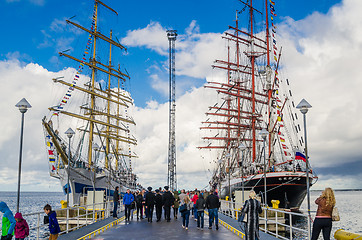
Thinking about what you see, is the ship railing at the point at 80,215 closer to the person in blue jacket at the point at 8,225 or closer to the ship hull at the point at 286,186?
the person in blue jacket at the point at 8,225

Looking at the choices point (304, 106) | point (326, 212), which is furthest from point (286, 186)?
point (326, 212)

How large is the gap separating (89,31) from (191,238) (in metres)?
41.4

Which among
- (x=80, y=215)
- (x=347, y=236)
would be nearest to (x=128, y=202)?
(x=80, y=215)

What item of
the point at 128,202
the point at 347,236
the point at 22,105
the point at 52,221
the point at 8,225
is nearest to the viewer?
the point at 347,236

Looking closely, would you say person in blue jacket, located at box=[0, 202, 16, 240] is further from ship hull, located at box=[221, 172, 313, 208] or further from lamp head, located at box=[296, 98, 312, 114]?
ship hull, located at box=[221, 172, 313, 208]

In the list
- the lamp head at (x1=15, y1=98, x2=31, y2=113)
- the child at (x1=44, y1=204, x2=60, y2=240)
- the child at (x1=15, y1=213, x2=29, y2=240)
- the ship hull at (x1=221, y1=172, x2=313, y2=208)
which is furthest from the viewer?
the ship hull at (x1=221, y1=172, x2=313, y2=208)

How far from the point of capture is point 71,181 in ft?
141

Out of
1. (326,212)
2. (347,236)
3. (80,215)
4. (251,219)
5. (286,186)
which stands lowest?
(80,215)

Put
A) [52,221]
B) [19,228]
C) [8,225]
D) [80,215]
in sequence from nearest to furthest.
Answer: [8,225] → [19,228] → [52,221] → [80,215]

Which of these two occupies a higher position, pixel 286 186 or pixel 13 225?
pixel 286 186

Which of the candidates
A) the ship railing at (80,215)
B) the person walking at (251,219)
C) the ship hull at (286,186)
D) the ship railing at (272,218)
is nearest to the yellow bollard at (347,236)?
the ship railing at (272,218)

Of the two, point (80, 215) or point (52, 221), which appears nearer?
point (52, 221)

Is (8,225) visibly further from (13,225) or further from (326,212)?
(326,212)

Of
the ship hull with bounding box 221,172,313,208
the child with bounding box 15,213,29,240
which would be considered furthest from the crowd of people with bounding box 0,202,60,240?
the ship hull with bounding box 221,172,313,208
